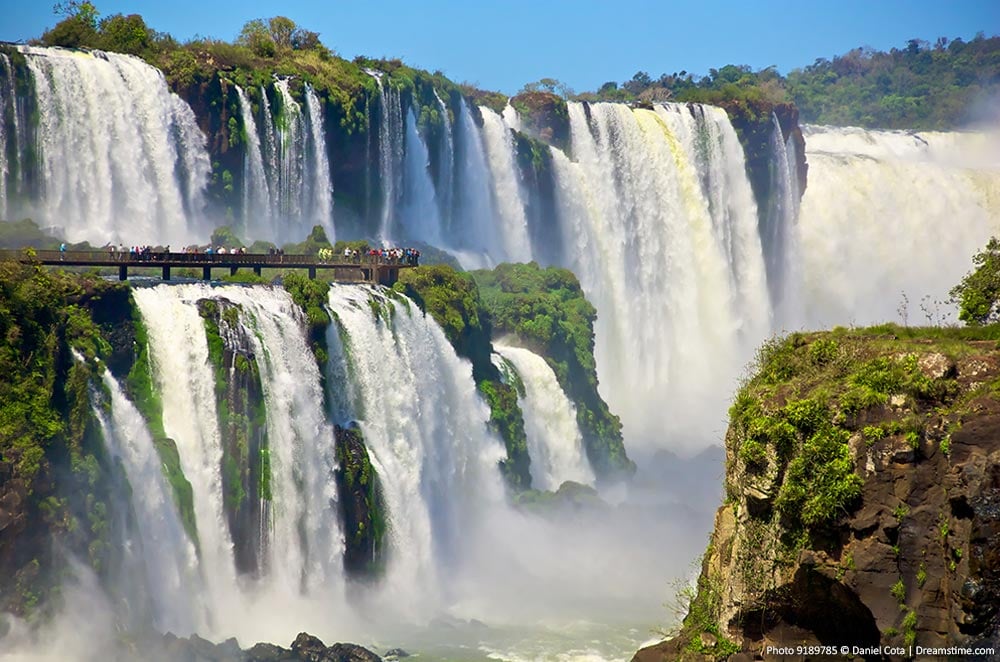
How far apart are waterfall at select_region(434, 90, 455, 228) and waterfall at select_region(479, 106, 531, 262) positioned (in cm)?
264

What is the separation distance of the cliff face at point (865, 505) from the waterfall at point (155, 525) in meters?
15.7

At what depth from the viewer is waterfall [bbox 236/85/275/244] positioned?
168 feet

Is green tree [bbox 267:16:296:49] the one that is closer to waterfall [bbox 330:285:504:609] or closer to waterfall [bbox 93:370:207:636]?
waterfall [bbox 330:285:504:609]

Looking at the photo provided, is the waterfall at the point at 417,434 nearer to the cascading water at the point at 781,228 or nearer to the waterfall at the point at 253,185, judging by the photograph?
the waterfall at the point at 253,185

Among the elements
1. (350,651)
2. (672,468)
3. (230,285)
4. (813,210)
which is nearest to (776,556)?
(350,651)

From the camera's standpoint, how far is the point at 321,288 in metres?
38.3

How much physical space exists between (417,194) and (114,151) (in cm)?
1586

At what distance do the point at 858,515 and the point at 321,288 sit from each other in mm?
23366

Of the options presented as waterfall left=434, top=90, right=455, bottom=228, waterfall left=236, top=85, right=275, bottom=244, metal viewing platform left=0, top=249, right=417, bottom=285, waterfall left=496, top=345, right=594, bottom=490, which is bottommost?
waterfall left=496, top=345, right=594, bottom=490

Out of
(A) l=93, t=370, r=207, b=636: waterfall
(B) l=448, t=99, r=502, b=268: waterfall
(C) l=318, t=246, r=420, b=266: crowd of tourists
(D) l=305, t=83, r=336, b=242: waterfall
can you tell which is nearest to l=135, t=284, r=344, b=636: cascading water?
(A) l=93, t=370, r=207, b=636: waterfall

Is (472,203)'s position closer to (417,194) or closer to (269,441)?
(417,194)

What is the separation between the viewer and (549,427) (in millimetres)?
51031

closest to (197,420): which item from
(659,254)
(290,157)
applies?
(290,157)

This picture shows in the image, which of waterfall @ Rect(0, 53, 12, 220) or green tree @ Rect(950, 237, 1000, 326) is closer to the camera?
green tree @ Rect(950, 237, 1000, 326)
